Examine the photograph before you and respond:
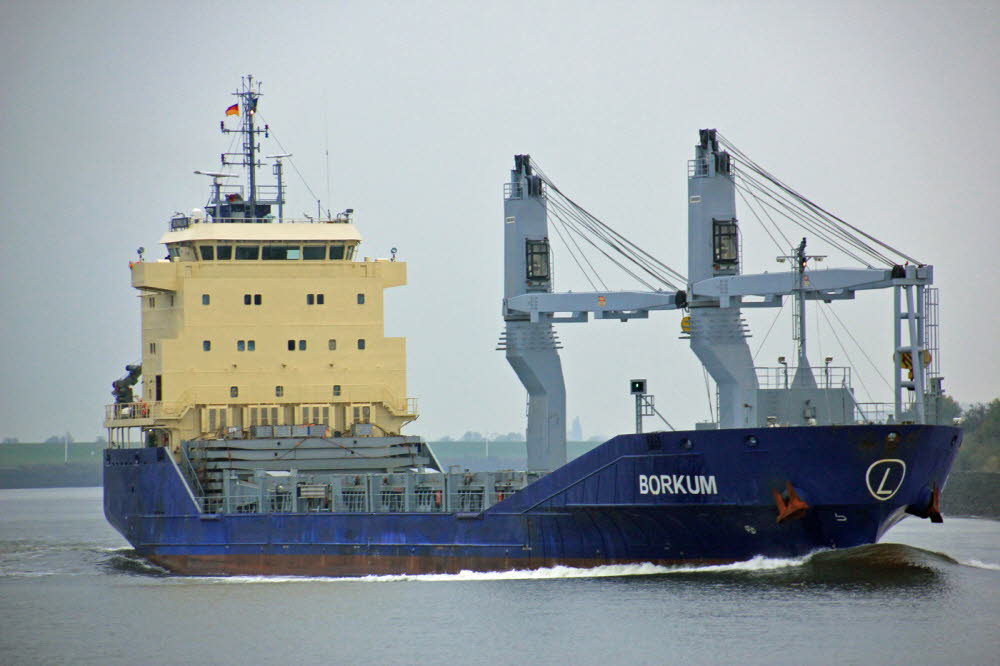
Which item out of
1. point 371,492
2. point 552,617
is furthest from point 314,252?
point 552,617

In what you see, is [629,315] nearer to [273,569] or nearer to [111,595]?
[273,569]

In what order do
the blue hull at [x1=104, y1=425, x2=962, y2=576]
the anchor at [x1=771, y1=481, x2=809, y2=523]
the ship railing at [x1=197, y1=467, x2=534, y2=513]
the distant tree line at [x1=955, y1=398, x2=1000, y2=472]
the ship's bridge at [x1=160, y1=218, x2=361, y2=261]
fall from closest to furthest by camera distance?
1. the anchor at [x1=771, y1=481, x2=809, y2=523]
2. the blue hull at [x1=104, y1=425, x2=962, y2=576]
3. the ship railing at [x1=197, y1=467, x2=534, y2=513]
4. the ship's bridge at [x1=160, y1=218, x2=361, y2=261]
5. the distant tree line at [x1=955, y1=398, x2=1000, y2=472]

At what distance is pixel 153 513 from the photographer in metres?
36.8

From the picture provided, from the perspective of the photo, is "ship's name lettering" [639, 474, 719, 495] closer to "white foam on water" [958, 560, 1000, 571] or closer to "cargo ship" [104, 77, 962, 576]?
"cargo ship" [104, 77, 962, 576]

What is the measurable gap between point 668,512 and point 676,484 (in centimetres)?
58

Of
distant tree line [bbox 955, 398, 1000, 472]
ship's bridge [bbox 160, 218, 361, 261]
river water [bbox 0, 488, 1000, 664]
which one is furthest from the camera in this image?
distant tree line [bbox 955, 398, 1000, 472]

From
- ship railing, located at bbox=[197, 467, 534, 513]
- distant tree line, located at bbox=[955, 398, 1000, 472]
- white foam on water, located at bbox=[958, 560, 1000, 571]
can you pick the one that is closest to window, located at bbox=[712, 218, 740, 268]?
ship railing, located at bbox=[197, 467, 534, 513]

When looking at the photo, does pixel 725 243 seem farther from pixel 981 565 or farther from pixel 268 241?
pixel 268 241

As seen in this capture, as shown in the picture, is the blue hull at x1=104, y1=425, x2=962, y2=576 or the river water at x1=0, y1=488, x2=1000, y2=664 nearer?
the river water at x1=0, y1=488, x2=1000, y2=664

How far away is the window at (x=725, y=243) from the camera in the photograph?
1422 inches

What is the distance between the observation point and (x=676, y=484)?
2858 centimetres

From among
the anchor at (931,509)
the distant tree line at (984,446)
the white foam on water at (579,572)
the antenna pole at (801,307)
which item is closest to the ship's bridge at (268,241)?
the white foam on water at (579,572)

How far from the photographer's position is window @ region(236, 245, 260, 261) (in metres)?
37.5

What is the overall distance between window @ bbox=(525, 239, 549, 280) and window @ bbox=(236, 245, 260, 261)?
250 inches
